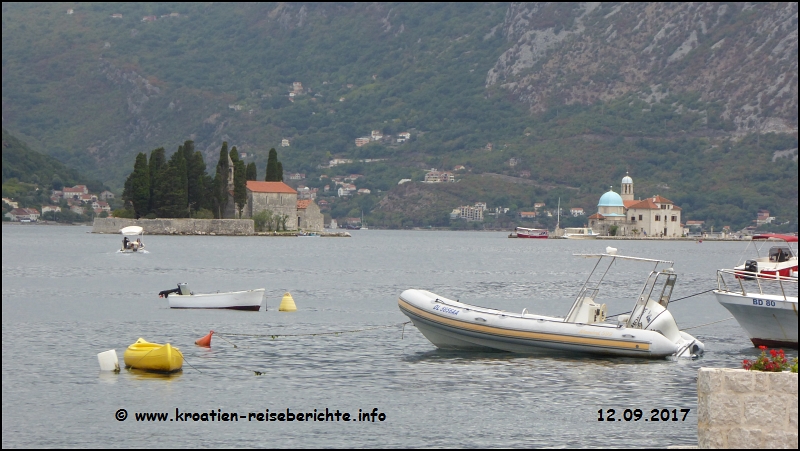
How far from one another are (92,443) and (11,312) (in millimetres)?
27544

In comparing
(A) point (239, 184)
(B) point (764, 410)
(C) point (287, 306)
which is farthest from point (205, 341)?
(A) point (239, 184)

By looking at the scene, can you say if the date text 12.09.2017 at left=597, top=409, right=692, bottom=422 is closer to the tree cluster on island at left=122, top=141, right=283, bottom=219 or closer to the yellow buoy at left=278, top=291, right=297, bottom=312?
the yellow buoy at left=278, top=291, right=297, bottom=312

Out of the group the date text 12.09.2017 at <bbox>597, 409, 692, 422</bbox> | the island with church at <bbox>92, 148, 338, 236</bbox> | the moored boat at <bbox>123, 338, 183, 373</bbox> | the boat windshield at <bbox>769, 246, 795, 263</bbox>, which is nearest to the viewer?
the date text 12.09.2017 at <bbox>597, 409, 692, 422</bbox>

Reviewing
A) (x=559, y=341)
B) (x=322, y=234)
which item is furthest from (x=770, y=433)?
(x=322, y=234)

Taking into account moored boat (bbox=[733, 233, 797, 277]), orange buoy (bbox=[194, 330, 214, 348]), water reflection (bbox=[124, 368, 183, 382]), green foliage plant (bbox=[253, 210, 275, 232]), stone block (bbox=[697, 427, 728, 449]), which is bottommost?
water reflection (bbox=[124, 368, 183, 382])

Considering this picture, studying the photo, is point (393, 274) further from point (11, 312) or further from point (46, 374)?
point (46, 374)

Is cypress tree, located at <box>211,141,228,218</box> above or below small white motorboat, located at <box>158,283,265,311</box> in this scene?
above

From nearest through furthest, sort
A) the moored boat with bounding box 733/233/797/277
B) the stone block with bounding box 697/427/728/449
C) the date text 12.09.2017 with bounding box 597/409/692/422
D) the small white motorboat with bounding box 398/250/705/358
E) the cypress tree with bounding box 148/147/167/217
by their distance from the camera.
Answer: the stone block with bounding box 697/427/728/449, the date text 12.09.2017 with bounding box 597/409/692/422, the small white motorboat with bounding box 398/250/705/358, the moored boat with bounding box 733/233/797/277, the cypress tree with bounding box 148/147/167/217

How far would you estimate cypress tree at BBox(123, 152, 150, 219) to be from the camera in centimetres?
14262

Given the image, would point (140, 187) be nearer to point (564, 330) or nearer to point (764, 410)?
point (564, 330)

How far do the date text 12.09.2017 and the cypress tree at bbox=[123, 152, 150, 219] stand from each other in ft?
402

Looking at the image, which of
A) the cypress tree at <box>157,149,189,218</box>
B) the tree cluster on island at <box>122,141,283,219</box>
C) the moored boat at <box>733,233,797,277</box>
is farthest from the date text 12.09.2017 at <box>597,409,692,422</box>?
the cypress tree at <box>157,149,189,218</box>

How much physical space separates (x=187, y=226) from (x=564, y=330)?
403 feet

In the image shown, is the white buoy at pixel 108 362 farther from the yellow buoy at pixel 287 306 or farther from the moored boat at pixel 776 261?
the moored boat at pixel 776 261
